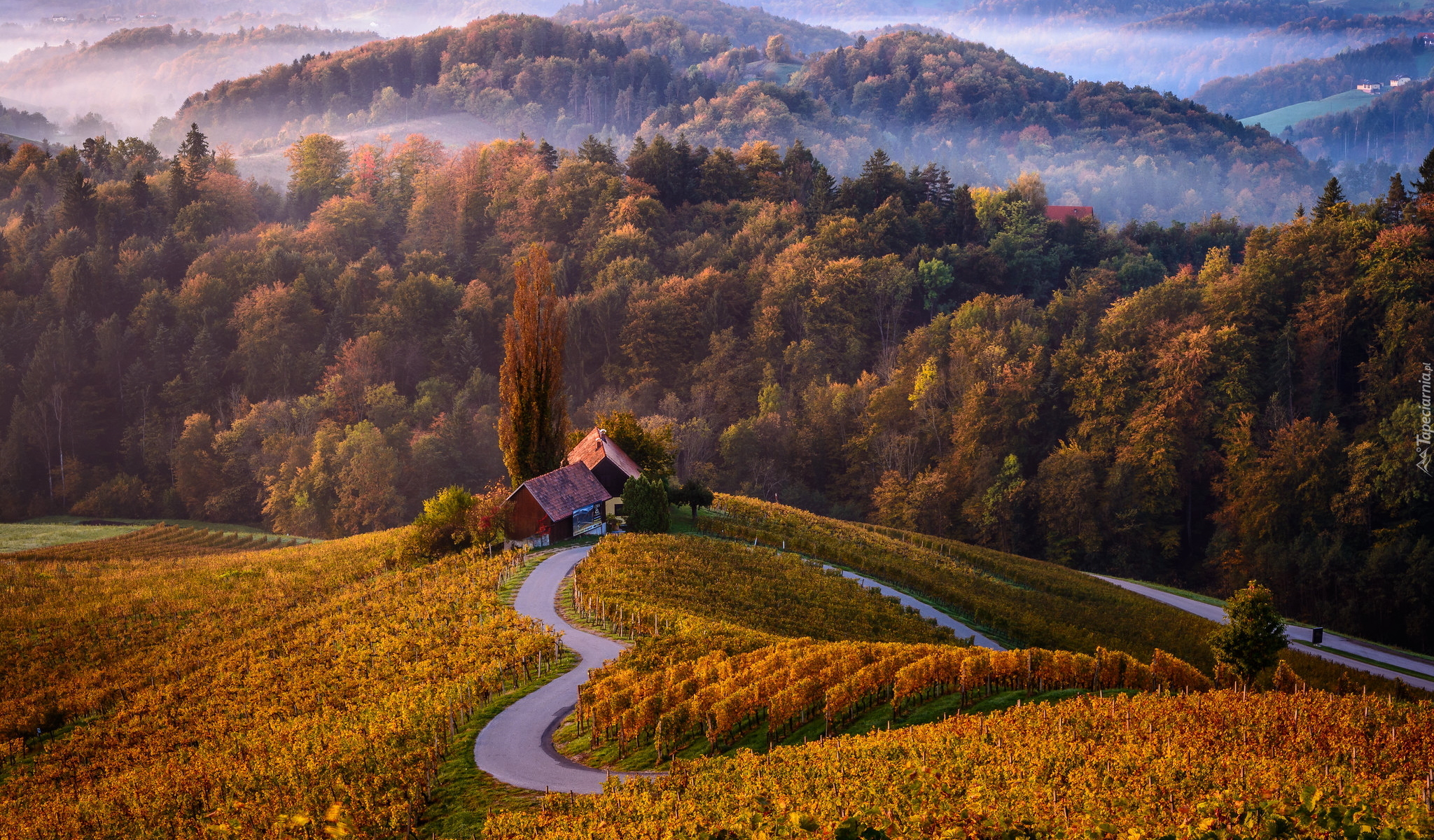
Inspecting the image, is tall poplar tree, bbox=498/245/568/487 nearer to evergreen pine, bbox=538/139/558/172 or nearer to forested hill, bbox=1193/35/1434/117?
evergreen pine, bbox=538/139/558/172

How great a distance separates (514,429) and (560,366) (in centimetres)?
358

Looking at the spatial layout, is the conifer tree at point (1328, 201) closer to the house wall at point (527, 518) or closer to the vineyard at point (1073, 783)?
the house wall at point (527, 518)

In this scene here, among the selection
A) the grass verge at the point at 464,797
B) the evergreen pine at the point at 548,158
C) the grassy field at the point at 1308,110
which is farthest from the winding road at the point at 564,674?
the grassy field at the point at 1308,110

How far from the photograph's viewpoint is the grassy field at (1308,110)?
462ft

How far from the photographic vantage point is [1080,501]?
5603cm

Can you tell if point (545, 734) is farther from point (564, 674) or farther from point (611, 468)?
point (611, 468)

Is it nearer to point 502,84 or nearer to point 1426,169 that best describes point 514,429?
point 1426,169

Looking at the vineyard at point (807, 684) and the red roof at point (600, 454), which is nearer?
the vineyard at point (807, 684)

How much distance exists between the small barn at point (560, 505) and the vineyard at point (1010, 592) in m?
5.38

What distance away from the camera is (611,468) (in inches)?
1610

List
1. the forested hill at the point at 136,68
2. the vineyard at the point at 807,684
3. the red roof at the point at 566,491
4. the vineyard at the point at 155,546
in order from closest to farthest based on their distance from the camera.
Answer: the vineyard at the point at 807,684 → the red roof at the point at 566,491 → the vineyard at the point at 155,546 → the forested hill at the point at 136,68

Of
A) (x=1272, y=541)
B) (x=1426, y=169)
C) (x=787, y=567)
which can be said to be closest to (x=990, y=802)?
(x=787, y=567)

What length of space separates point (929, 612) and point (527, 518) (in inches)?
640

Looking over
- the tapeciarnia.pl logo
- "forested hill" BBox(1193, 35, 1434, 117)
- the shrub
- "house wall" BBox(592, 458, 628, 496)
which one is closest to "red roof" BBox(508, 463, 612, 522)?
"house wall" BBox(592, 458, 628, 496)
